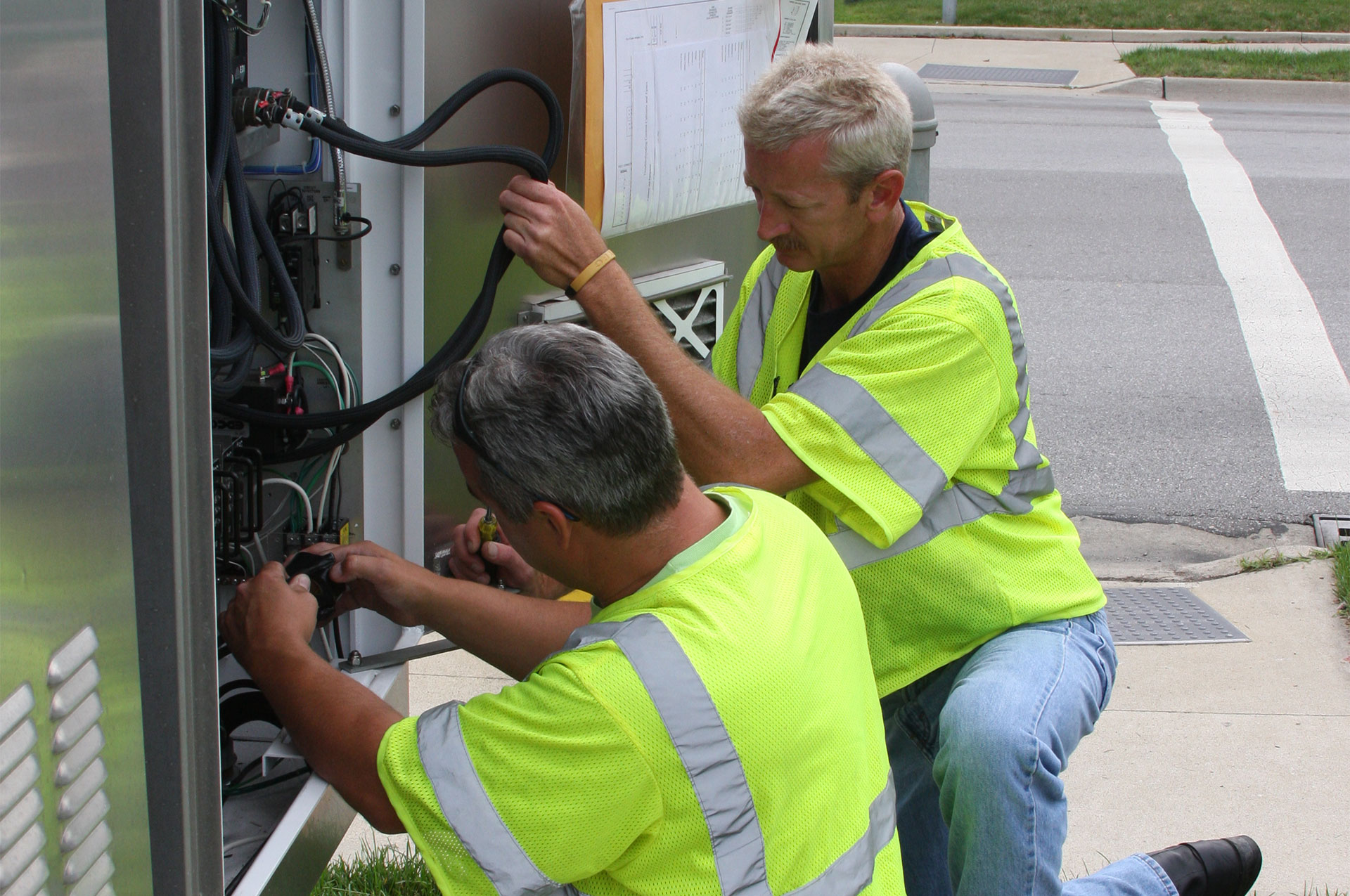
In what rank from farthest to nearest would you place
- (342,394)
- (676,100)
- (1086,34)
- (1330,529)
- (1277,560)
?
(1086,34) < (1330,529) < (1277,560) < (676,100) < (342,394)

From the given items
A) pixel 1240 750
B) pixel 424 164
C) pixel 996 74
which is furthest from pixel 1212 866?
pixel 996 74

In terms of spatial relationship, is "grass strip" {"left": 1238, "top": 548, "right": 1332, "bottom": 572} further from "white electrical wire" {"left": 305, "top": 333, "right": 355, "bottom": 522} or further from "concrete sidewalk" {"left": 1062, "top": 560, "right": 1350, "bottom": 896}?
"white electrical wire" {"left": 305, "top": 333, "right": 355, "bottom": 522}

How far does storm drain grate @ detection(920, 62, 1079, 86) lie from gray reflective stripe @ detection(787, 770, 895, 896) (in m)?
11.4

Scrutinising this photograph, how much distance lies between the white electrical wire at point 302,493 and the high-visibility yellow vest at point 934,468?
0.70 metres

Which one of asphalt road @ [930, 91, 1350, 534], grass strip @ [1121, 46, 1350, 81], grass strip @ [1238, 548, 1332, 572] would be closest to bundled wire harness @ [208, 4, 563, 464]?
grass strip @ [1238, 548, 1332, 572]

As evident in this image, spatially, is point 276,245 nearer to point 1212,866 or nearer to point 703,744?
point 703,744

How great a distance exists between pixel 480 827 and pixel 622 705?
8.0 inches

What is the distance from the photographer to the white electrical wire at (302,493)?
1.90m

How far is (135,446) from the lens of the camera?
1.05 m

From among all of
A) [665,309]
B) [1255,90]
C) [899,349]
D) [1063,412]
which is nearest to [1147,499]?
[1063,412]

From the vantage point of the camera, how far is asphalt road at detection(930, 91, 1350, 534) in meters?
4.88

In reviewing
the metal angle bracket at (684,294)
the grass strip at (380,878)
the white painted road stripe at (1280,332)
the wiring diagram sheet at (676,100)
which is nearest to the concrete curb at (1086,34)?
the white painted road stripe at (1280,332)

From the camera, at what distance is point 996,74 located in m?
12.5

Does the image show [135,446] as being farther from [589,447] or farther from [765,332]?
[765,332]
